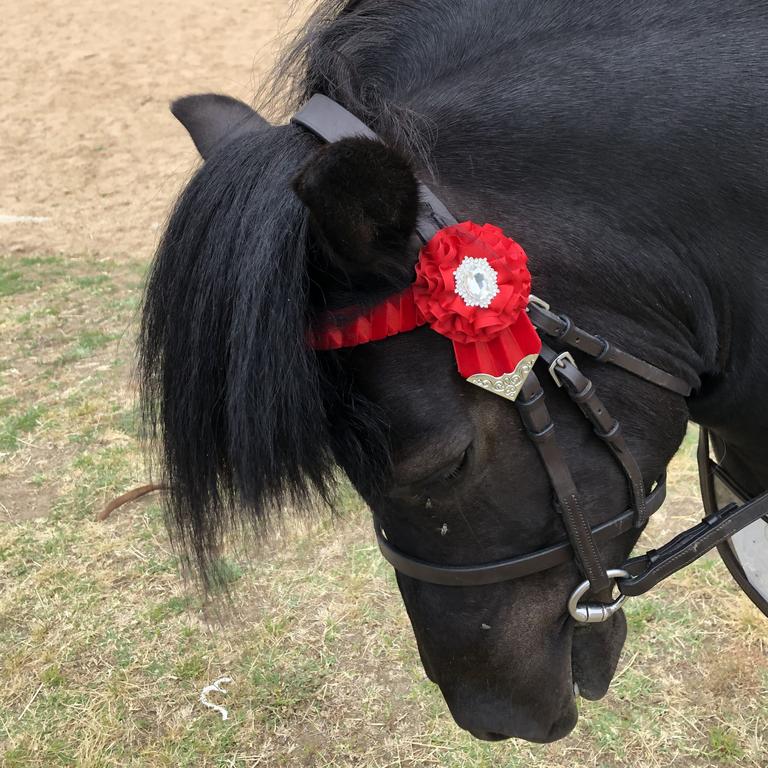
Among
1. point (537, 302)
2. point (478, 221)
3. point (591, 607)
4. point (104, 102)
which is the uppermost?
point (478, 221)

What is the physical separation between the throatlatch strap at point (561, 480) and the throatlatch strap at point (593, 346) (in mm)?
67

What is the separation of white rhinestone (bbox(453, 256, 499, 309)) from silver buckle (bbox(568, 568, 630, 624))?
56 centimetres

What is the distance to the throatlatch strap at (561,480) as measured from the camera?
0.98 m

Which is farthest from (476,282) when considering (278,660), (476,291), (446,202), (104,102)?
(104,102)

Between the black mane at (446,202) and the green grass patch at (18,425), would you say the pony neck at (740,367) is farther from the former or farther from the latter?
the green grass patch at (18,425)

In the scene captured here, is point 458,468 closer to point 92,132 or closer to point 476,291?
point 476,291

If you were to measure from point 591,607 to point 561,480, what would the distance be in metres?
0.33

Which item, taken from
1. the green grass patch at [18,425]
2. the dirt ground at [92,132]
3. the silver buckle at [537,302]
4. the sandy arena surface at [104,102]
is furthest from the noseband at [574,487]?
the sandy arena surface at [104,102]

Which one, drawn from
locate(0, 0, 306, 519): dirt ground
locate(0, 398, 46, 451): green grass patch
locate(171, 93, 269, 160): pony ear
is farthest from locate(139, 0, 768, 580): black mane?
locate(0, 398, 46, 451): green grass patch

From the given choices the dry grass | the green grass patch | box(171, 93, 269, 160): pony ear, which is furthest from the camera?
the green grass patch

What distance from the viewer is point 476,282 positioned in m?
0.90

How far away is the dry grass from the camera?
226cm

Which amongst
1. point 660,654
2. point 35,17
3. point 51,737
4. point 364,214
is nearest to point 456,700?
point 364,214

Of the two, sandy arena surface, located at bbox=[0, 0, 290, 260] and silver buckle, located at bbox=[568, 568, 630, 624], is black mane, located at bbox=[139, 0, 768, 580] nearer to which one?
silver buckle, located at bbox=[568, 568, 630, 624]
